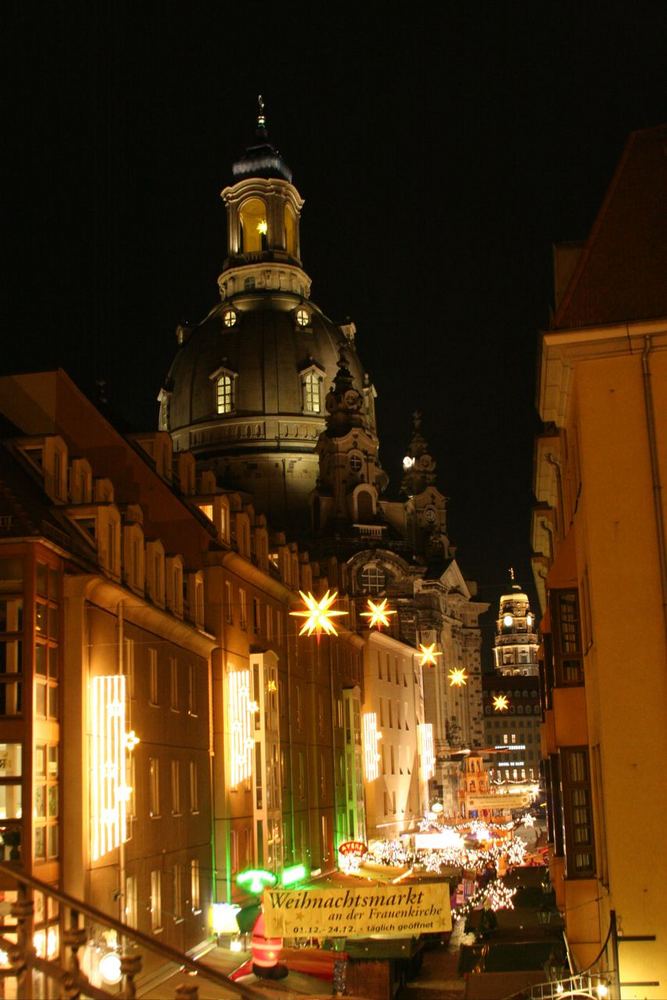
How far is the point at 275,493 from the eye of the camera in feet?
339

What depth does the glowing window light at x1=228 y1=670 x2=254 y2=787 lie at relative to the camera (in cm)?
3925

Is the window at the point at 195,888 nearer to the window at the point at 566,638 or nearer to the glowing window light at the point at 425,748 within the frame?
the window at the point at 566,638

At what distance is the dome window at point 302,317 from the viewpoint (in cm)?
10919

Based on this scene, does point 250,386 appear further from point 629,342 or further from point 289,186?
point 629,342

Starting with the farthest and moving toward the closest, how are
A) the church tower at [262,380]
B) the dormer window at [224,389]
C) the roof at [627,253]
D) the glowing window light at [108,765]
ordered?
1. the dormer window at [224,389]
2. the church tower at [262,380]
3. the glowing window light at [108,765]
4. the roof at [627,253]

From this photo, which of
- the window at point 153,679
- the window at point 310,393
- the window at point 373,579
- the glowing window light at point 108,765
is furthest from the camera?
the window at point 310,393

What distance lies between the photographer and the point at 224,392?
105 m

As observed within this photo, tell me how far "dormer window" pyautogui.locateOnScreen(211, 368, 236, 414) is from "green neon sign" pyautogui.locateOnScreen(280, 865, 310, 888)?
6374 cm

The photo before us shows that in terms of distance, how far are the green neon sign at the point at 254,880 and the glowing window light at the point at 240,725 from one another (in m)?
3.34

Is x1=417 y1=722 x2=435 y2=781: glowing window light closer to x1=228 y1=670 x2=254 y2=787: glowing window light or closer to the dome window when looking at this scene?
the dome window

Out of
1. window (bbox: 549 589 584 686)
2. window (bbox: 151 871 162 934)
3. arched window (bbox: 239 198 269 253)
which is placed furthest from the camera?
arched window (bbox: 239 198 269 253)

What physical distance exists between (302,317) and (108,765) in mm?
84135

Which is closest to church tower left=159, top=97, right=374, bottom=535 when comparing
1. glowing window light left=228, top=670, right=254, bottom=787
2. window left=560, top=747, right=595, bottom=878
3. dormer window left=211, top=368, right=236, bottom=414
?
dormer window left=211, top=368, right=236, bottom=414

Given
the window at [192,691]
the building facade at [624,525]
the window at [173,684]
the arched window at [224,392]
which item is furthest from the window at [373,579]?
the building facade at [624,525]
